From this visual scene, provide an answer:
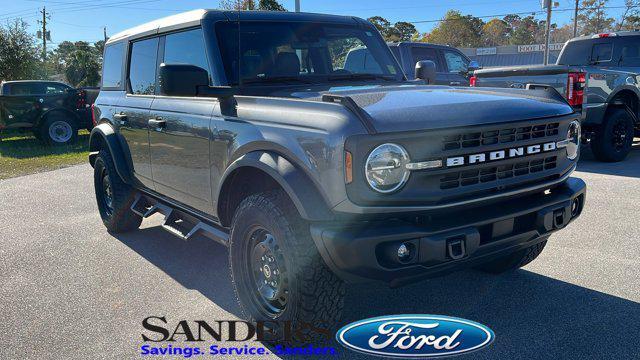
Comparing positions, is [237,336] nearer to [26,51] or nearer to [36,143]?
[36,143]

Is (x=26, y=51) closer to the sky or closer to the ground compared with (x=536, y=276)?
closer to the sky

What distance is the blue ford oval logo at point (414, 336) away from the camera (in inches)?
116

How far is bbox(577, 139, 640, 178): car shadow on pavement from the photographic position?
788 centimetres

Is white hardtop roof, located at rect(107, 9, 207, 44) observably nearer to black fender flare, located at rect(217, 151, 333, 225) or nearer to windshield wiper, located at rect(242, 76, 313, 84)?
windshield wiper, located at rect(242, 76, 313, 84)

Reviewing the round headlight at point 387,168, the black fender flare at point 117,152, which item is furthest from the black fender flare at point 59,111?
the round headlight at point 387,168

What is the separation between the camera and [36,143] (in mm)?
15180

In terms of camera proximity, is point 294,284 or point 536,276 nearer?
point 294,284

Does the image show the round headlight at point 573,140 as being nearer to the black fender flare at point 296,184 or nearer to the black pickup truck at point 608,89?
the black fender flare at point 296,184

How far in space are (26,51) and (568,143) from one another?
100 feet

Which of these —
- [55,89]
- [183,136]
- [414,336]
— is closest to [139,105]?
[183,136]

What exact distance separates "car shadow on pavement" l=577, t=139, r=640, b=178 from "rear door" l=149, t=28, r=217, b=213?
646 centimetres

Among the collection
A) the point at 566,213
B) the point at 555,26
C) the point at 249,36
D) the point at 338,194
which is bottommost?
the point at 566,213

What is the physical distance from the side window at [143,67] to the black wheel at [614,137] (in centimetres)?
712

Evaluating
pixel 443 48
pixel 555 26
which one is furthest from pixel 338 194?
pixel 555 26
